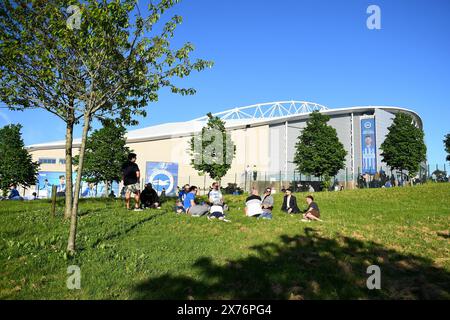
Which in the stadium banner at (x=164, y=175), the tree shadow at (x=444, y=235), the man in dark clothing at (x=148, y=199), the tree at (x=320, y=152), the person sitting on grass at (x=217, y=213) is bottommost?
the tree shadow at (x=444, y=235)

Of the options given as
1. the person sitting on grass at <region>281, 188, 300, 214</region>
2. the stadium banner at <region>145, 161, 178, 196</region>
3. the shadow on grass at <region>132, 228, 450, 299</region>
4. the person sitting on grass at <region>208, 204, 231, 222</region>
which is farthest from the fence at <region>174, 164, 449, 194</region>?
the shadow on grass at <region>132, 228, 450, 299</region>

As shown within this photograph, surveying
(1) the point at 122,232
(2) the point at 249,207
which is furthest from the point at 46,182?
(1) the point at 122,232

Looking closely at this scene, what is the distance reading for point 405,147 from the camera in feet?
137

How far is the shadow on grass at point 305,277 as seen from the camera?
239 inches

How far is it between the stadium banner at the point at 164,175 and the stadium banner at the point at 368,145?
36227mm

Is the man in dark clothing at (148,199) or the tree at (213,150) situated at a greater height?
the tree at (213,150)

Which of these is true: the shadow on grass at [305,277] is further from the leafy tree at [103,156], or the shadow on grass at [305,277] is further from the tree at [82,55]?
the leafy tree at [103,156]

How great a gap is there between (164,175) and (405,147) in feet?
91.2

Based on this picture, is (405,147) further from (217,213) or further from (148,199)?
(217,213)

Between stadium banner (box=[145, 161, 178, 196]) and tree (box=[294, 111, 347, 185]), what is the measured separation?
15.0m

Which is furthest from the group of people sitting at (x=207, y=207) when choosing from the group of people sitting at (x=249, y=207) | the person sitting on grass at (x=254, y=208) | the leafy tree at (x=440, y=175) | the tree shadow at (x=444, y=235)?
the leafy tree at (x=440, y=175)

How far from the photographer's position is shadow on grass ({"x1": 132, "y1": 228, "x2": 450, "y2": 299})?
19.9 feet

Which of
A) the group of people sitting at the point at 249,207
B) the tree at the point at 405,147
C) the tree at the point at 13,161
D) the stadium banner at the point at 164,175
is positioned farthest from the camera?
the tree at the point at 405,147

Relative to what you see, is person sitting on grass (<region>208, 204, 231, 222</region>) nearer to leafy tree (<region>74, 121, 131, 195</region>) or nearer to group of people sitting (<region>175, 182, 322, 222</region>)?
group of people sitting (<region>175, 182, 322, 222</region>)
